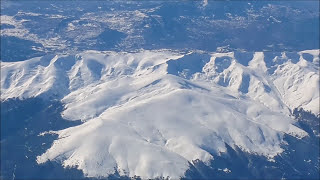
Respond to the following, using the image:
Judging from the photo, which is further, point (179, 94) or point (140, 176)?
point (179, 94)

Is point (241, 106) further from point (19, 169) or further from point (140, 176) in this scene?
point (19, 169)

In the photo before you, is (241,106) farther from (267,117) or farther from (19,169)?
(19,169)

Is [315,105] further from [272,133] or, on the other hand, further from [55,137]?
[55,137]

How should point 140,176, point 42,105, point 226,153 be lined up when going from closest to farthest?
point 140,176 → point 226,153 → point 42,105

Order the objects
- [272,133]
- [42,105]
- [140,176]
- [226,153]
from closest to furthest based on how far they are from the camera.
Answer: [140,176], [226,153], [272,133], [42,105]

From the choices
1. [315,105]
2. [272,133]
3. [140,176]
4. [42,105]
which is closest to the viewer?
[140,176]

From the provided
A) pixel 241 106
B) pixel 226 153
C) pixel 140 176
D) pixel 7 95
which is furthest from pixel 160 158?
pixel 7 95

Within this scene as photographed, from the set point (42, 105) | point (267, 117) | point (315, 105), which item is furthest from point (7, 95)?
point (315, 105)

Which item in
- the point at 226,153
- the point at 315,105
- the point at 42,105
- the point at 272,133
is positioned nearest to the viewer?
the point at 226,153

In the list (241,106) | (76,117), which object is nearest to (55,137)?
(76,117)

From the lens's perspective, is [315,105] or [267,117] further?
[315,105]
